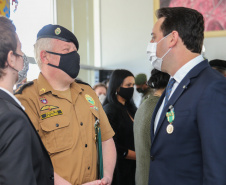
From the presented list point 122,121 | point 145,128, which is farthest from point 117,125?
point 145,128

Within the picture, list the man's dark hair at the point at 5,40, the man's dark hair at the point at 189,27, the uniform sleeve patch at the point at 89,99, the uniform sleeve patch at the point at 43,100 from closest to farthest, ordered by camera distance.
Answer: the man's dark hair at the point at 5,40 → the man's dark hair at the point at 189,27 → the uniform sleeve patch at the point at 43,100 → the uniform sleeve patch at the point at 89,99

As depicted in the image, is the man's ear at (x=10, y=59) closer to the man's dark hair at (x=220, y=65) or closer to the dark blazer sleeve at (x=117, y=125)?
the dark blazer sleeve at (x=117, y=125)

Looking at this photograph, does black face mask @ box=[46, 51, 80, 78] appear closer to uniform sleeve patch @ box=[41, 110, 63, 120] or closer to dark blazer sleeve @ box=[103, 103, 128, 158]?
uniform sleeve patch @ box=[41, 110, 63, 120]

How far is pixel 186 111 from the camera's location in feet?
4.03

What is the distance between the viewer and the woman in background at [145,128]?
1817 millimetres

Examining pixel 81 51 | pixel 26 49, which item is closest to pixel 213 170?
pixel 26 49

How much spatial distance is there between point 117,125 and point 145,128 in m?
0.69

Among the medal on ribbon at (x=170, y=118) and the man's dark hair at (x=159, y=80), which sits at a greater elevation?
the man's dark hair at (x=159, y=80)

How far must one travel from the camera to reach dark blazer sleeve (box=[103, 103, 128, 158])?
2.43 m

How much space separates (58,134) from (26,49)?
275cm

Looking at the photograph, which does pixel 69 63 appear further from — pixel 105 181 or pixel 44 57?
pixel 105 181

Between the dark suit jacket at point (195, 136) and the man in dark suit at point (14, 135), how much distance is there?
59 centimetres

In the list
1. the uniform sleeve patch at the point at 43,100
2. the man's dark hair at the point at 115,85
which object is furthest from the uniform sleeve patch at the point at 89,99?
the man's dark hair at the point at 115,85

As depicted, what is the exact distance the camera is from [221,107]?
3.64 ft
